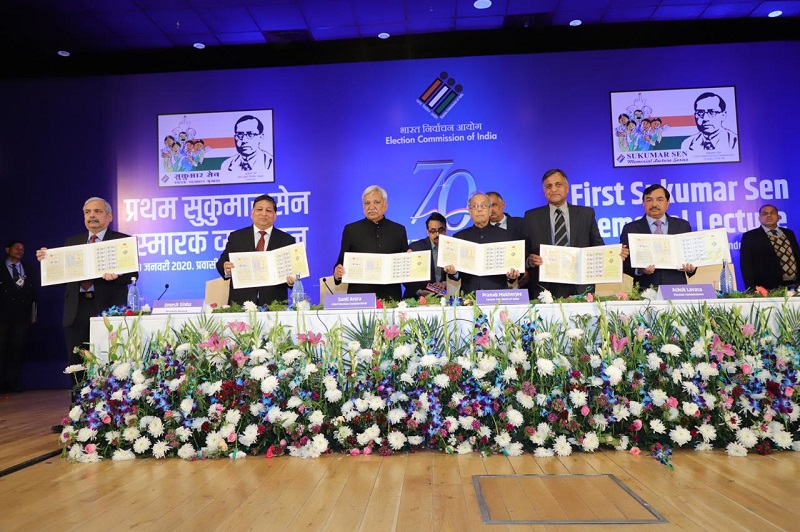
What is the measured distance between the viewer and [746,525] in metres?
1.88

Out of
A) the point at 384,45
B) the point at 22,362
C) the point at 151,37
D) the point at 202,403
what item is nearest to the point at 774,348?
the point at 202,403

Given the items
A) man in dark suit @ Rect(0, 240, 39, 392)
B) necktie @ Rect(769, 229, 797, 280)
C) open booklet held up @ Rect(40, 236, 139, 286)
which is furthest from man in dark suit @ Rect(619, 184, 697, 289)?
man in dark suit @ Rect(0, 240, 39, 392)

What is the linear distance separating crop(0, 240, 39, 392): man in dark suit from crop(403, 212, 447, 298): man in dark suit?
14.8 ft

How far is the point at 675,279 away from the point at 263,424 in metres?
2.75

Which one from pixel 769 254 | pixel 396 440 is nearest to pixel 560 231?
pixel 396 440

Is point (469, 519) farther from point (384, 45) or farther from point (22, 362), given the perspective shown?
point (22, 362)

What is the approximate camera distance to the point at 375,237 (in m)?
4.18

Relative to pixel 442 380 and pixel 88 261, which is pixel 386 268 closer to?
pixel 442 380

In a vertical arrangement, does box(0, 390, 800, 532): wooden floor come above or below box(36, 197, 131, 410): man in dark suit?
below

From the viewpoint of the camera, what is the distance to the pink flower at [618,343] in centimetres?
281

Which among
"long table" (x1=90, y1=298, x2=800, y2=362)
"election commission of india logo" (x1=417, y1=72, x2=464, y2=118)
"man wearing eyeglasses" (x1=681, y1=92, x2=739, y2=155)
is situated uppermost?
"election commission of india logo" (x1=417, y1=72, x2=464, y2=118)

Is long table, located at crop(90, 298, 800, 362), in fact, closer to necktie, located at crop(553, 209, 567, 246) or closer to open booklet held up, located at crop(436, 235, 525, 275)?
open booklet held up, located at crop(436, 235, 525, 275)

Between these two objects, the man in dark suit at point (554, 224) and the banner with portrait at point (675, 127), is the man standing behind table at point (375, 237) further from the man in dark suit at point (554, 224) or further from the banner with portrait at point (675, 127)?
the banner with portrait at point (675, 127)

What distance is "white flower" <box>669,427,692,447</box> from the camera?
2.72 metres
